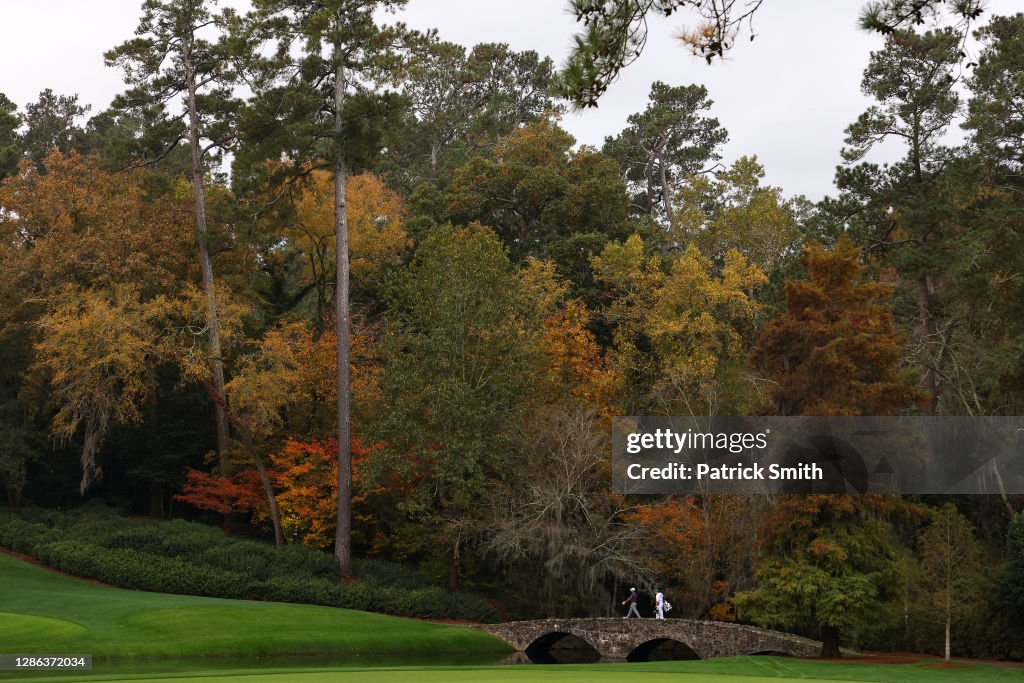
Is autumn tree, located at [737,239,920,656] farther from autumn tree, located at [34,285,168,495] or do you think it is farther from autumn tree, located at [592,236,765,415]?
autumn tree, located at [34,285,168,495]

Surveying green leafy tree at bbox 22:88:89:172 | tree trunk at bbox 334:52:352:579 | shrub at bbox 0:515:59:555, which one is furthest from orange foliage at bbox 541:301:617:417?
green leafy tree at bbox 22:88:89:172

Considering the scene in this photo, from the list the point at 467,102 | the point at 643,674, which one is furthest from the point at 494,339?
the point at 467,102

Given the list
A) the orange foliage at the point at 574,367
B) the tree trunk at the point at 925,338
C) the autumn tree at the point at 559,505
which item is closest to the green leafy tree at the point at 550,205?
the orange foliage at the point at 574,367

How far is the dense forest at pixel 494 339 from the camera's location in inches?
1198

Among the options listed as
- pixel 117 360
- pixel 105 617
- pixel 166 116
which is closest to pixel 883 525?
pixel 105 617

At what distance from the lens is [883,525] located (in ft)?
96.4

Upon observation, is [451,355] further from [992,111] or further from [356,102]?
[992,111]

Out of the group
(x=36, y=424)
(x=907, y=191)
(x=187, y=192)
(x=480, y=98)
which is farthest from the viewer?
(x=480, y=98)

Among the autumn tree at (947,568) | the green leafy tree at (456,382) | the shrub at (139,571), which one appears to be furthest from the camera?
the green leafy tree at (456,382)

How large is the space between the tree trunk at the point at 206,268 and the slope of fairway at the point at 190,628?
8940mm

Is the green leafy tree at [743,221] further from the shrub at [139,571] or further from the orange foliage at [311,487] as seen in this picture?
the shrub at [139,571]

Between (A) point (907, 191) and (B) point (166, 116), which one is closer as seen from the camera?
(A) point (907, 191)

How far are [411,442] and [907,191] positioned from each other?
18.5m

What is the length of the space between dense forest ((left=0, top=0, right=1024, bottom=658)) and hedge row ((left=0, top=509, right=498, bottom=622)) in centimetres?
154
